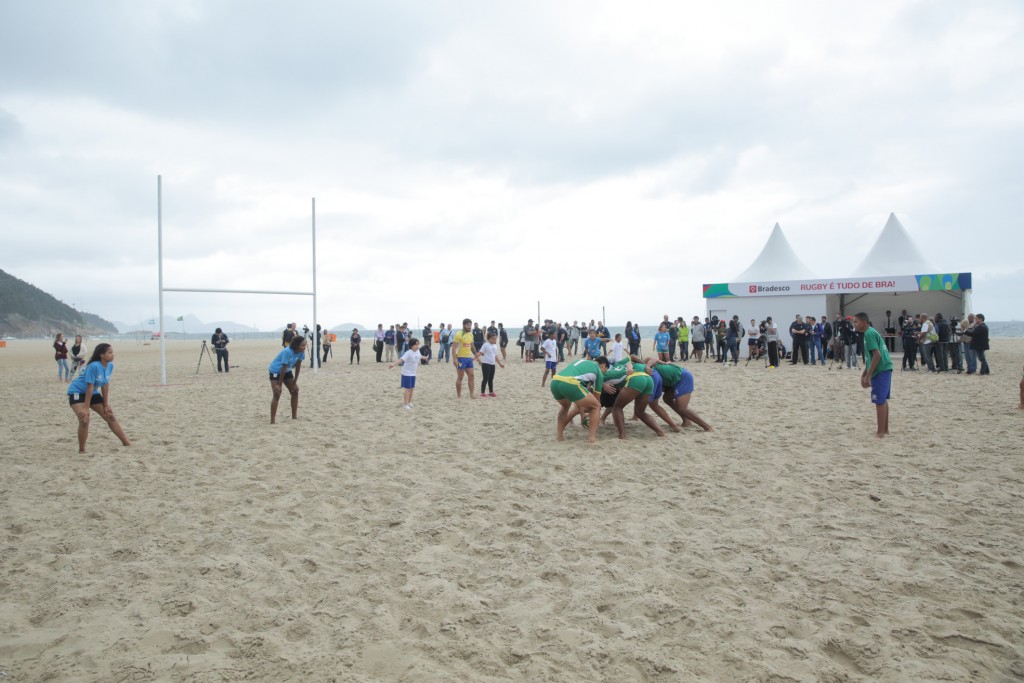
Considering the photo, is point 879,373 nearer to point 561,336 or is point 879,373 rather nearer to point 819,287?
point 819,287

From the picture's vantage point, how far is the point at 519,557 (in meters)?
3.88

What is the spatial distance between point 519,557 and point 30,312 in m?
121

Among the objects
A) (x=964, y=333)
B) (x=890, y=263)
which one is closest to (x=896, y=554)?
(x=964, y=333)

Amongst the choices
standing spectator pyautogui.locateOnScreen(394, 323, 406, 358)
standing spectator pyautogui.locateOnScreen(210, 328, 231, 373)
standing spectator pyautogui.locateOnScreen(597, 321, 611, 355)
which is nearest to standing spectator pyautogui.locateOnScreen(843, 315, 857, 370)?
standing spectator pyautogui.locateOnScreen(597, 321, 611, 355)

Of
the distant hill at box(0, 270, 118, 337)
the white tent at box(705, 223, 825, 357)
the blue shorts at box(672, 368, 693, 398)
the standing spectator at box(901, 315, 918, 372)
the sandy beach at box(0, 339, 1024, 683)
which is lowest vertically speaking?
the sandy beach at box(0, 339, 1024, 683)

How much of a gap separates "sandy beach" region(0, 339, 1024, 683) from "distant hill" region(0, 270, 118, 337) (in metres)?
103

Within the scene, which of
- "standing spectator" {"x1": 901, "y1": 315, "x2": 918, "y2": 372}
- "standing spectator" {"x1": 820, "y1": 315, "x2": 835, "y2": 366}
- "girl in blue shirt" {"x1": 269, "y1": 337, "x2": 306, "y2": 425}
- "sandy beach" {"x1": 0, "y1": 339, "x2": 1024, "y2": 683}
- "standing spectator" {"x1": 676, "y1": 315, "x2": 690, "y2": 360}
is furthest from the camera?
"standing spectator" {"x1": 676, "y1": 315, "x2": 690, "y2": 360}

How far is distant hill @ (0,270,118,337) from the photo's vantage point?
9044cm

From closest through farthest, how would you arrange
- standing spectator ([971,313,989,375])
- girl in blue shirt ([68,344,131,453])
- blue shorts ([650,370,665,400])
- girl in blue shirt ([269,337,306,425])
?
girl in blue shirt ([68,344,131,453]) → blue shorts ([650,370,665,400]) → girl in blue shirt ([269,337,306,425]) → standing spectator ([971,313,989,375])

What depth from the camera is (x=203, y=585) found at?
3516 millimetres

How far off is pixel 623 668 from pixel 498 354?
8.89m

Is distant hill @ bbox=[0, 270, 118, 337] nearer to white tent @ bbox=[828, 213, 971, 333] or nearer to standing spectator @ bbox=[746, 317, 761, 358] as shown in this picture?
standing spectator @ bbox=[746, 317, 761, 358]

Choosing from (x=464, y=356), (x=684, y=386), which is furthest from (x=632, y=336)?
(x=684, y=386)

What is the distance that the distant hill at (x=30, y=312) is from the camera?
90438mm
